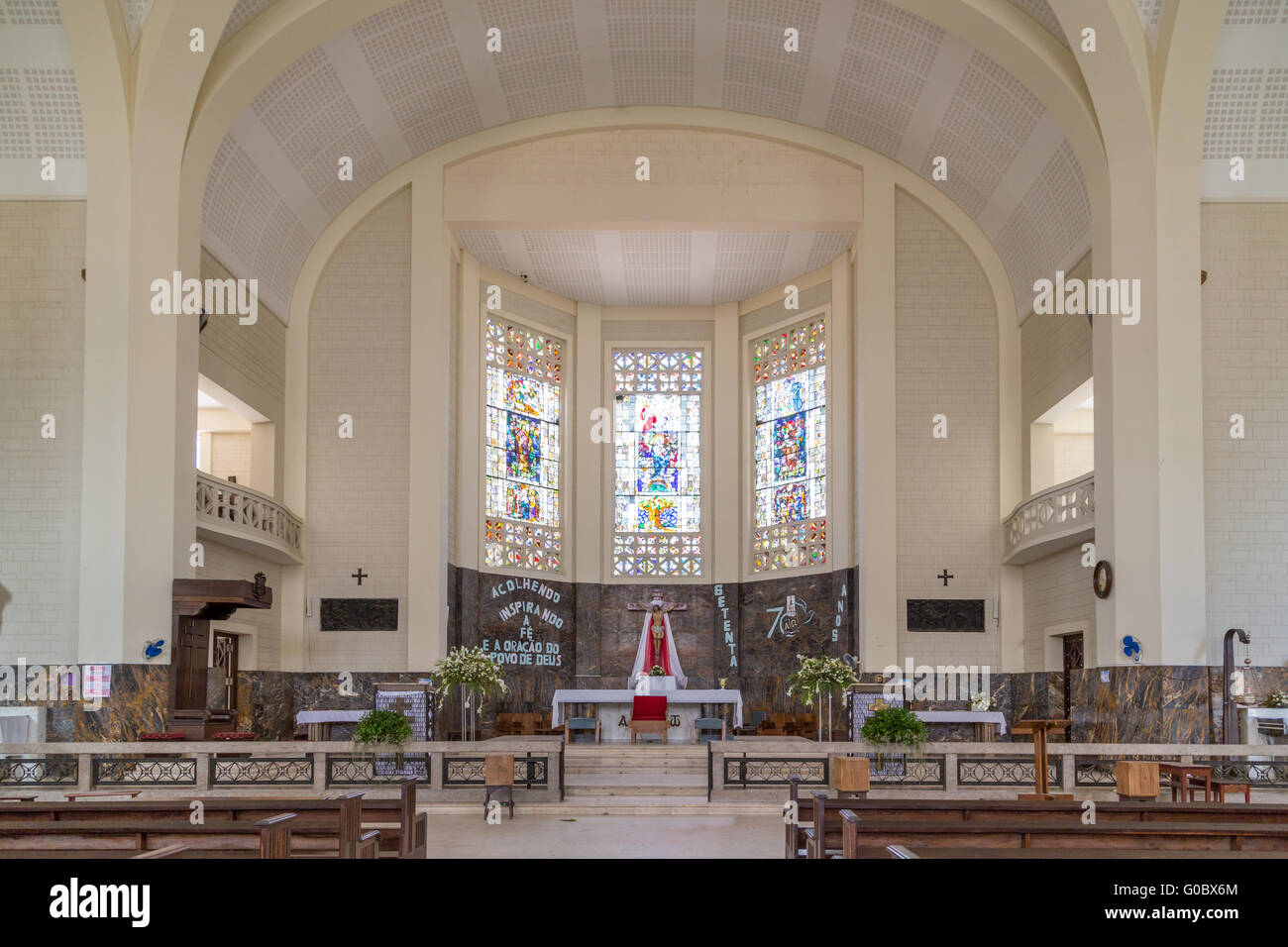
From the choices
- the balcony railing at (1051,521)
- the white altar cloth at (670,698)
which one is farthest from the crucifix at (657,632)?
the balcony railing at (1051,521)

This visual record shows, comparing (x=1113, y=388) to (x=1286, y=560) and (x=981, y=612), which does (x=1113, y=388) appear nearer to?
(x=1286, y=560)

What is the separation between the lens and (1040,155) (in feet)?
54.5

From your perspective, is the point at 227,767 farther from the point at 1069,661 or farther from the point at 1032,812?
the point at 1069,661

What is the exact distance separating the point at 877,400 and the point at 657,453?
5.20m

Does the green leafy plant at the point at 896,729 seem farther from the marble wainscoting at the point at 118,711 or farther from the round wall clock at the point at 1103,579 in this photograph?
the marble wainscoting at the point at 118,711

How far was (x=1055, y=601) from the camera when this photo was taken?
17312 mm

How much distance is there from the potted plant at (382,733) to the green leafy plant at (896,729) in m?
4.57

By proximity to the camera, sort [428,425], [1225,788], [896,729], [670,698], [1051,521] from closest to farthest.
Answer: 1. [1225,788]
2. [896,729]
3. [1051,521]
4. [670,698]
5. [428,425]

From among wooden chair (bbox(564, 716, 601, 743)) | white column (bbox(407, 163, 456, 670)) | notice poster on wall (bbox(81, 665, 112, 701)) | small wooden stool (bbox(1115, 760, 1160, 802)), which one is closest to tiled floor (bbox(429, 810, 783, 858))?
small wooden stool (bbox(1115, 760, 1160, 802))

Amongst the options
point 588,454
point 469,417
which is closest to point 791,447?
point 588,454

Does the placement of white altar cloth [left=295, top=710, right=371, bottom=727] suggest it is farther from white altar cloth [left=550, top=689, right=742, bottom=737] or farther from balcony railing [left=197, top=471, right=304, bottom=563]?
white altar cloth [left=550, top=689, right=742, bottom=737]

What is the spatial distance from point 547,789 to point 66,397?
6875 millimetres

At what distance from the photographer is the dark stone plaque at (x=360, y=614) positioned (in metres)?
18.8

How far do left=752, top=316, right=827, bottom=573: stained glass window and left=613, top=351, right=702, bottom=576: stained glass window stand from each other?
1.23 metres
